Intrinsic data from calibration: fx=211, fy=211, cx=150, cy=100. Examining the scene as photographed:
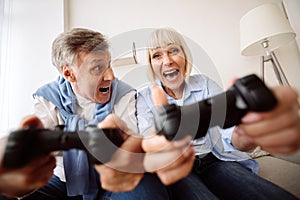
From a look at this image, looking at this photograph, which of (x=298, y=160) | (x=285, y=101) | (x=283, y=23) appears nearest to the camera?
(x=285, y=101)

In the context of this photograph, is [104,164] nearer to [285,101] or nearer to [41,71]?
[285,101]

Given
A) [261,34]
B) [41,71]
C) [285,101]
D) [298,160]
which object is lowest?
[298,160]

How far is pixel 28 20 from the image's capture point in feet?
4.09

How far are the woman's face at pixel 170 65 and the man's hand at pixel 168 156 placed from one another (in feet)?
1.81

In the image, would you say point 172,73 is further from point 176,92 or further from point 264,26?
point 264,26

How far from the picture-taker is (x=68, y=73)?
0.77 meters

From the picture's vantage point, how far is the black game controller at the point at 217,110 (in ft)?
0.78

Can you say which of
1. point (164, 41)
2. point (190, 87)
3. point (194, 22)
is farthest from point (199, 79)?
point (194, 22)

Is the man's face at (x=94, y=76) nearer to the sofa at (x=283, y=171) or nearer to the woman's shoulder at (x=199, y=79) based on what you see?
the woman's shoulder at (x=199, y=79)

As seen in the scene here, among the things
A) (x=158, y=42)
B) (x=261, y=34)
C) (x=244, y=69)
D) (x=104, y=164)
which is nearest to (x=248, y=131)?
(x=104, y=164)

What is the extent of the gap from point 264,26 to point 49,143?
111 cm

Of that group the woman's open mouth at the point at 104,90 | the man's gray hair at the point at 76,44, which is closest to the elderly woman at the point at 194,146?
the woman's open mouth at the point at 104,90

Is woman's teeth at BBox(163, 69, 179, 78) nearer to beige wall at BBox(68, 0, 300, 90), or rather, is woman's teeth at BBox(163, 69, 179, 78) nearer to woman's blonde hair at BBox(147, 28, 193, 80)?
woman's blonde hair at BBox(147, 28, 193, 80)

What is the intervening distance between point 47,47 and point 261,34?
3.84ft
